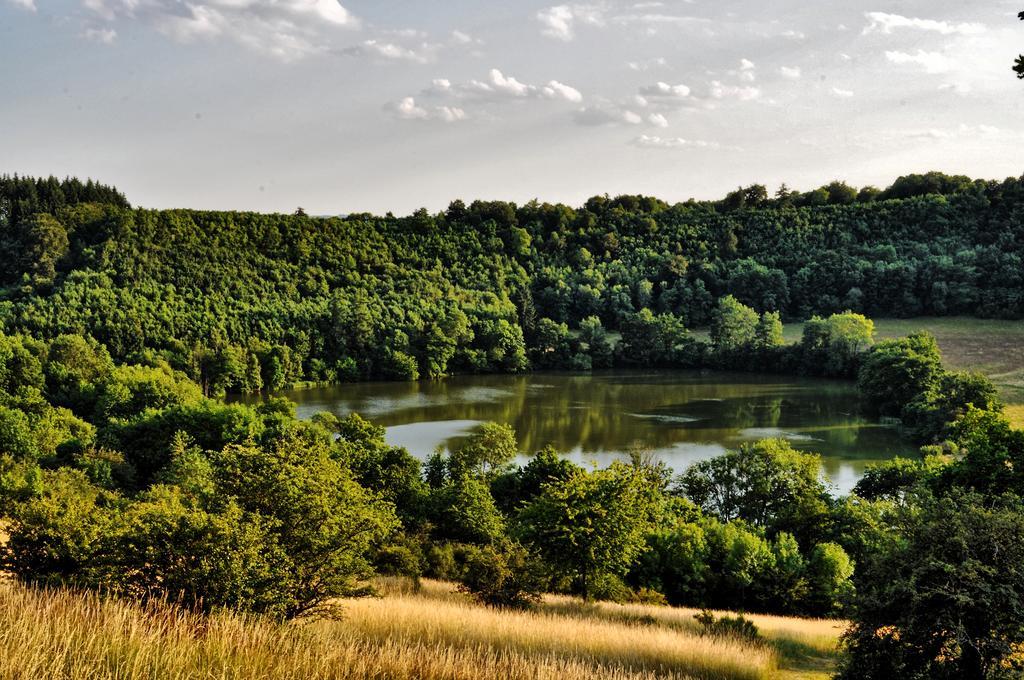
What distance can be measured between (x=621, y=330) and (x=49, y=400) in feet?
178

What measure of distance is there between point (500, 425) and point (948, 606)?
30.8m

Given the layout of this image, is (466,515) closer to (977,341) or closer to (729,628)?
(729,628)

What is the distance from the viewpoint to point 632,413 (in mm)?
50906

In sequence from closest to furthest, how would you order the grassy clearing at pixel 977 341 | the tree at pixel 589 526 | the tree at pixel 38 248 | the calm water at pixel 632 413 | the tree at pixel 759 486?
the tree at pixel 589 526 < the tree at pixel 759 486 < the calm water at pixel 632 413 < the grassy clearing at pixel 977 341 < the tree at pixel 38 248

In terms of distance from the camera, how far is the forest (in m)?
8.89

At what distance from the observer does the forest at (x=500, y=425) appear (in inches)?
350

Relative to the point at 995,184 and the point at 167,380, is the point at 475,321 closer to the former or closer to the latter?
the point at 167,380

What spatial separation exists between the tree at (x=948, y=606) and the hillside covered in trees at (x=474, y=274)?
188ft

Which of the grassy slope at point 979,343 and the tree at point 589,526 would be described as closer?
the tree at point 589,526

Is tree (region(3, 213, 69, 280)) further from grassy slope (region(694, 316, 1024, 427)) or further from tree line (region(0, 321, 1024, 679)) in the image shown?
grassy slope (region(694, 316, 1024, 427))

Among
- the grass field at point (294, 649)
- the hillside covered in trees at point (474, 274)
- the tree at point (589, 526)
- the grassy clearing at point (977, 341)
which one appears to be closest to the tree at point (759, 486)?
the tree at point (589, 526)

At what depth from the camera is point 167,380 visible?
4462cm

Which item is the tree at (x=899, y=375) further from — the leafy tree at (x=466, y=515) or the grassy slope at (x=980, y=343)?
the leafy tree at (x=466, y=515)

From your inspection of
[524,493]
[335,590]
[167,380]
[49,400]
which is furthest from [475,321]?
[335,590]
